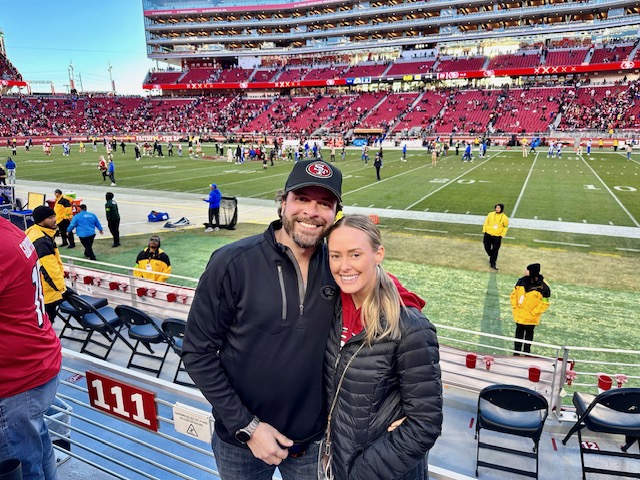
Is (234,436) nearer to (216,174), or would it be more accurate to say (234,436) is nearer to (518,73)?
(216,174)

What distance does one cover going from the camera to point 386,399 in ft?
6.68

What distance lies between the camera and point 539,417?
4.24 m

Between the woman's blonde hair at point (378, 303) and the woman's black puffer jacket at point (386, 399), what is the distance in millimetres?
45

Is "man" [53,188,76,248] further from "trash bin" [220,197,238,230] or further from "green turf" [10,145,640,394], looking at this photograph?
"trash bin" [220,197,238,230]

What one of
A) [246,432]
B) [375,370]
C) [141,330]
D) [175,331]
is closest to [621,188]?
[175,331]

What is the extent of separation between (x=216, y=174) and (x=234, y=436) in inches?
1092

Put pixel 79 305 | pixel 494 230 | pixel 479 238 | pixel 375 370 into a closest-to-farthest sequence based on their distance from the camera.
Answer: pixel 375 370 < pixel 79 305 < pixel 494 230 < pixel 479 238

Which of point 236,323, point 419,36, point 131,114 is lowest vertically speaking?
point 236,323

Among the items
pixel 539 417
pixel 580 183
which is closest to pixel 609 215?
pixel 580 183

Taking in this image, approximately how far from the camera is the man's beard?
212 cm

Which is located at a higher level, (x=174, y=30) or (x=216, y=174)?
(x=174, y=30)

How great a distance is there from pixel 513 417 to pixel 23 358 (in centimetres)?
413

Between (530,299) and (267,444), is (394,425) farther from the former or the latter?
(530,299)

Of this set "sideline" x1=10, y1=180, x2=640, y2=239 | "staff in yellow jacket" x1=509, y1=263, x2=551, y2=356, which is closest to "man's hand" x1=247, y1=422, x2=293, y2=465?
"staff in yellow jacket" x1=509, y1=263, x2=551, y2=356
